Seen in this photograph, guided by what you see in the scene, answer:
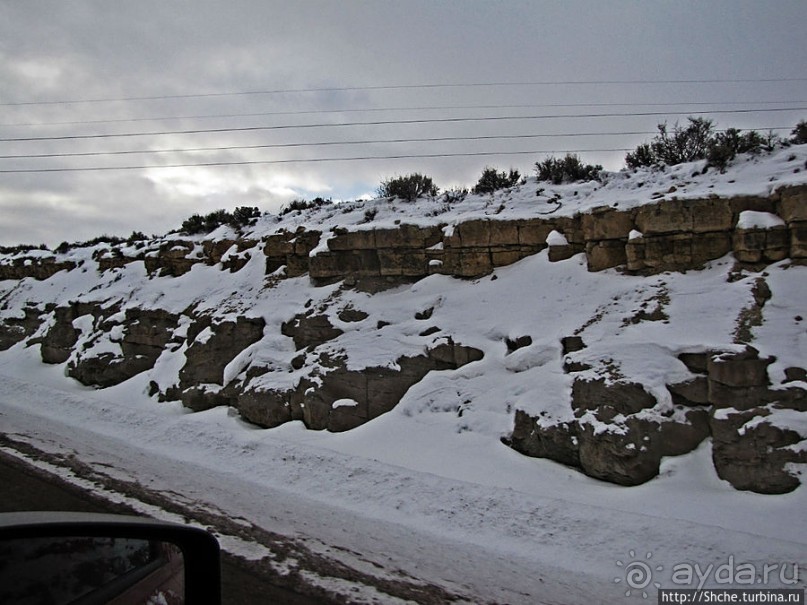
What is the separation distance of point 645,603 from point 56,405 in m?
14.5

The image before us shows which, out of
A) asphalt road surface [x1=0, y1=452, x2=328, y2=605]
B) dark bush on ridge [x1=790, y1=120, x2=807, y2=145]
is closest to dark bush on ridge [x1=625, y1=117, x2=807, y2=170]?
dark bush on ridge [x1=790, y1=120, x2=807, y2=145]

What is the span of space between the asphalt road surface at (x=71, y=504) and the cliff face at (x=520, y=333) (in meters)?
4.21

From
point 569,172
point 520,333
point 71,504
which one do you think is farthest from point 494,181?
point 71,504

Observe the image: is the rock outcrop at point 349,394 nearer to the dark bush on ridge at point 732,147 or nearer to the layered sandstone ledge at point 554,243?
the layered sandstone ledge at point 554,243

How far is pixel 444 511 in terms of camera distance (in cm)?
671

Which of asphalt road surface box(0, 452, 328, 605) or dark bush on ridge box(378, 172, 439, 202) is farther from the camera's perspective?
dark bush on ridge box(378, 172, 439, 202)

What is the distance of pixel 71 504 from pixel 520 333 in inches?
321

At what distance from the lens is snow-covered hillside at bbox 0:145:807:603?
5.62 m

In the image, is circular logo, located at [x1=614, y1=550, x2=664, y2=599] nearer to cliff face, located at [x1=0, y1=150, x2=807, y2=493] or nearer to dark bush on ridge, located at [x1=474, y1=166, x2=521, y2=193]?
cliff face, located at [x1=0, y1=150, x2=807, y2=493]

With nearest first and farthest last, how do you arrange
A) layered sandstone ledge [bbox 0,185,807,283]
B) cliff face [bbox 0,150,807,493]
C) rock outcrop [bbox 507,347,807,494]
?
rock outcrop [bbox 507,347,807,494] → cliff face [bbox 0,150,807,493] → layered sandstone ledge [bbox 0,185,807,283]

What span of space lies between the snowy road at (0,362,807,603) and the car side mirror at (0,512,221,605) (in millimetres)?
2385

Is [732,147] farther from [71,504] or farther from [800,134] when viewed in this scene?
[71,504]

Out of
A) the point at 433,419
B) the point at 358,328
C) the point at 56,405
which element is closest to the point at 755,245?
the point at 433,419

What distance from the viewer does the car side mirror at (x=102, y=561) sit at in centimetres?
187
